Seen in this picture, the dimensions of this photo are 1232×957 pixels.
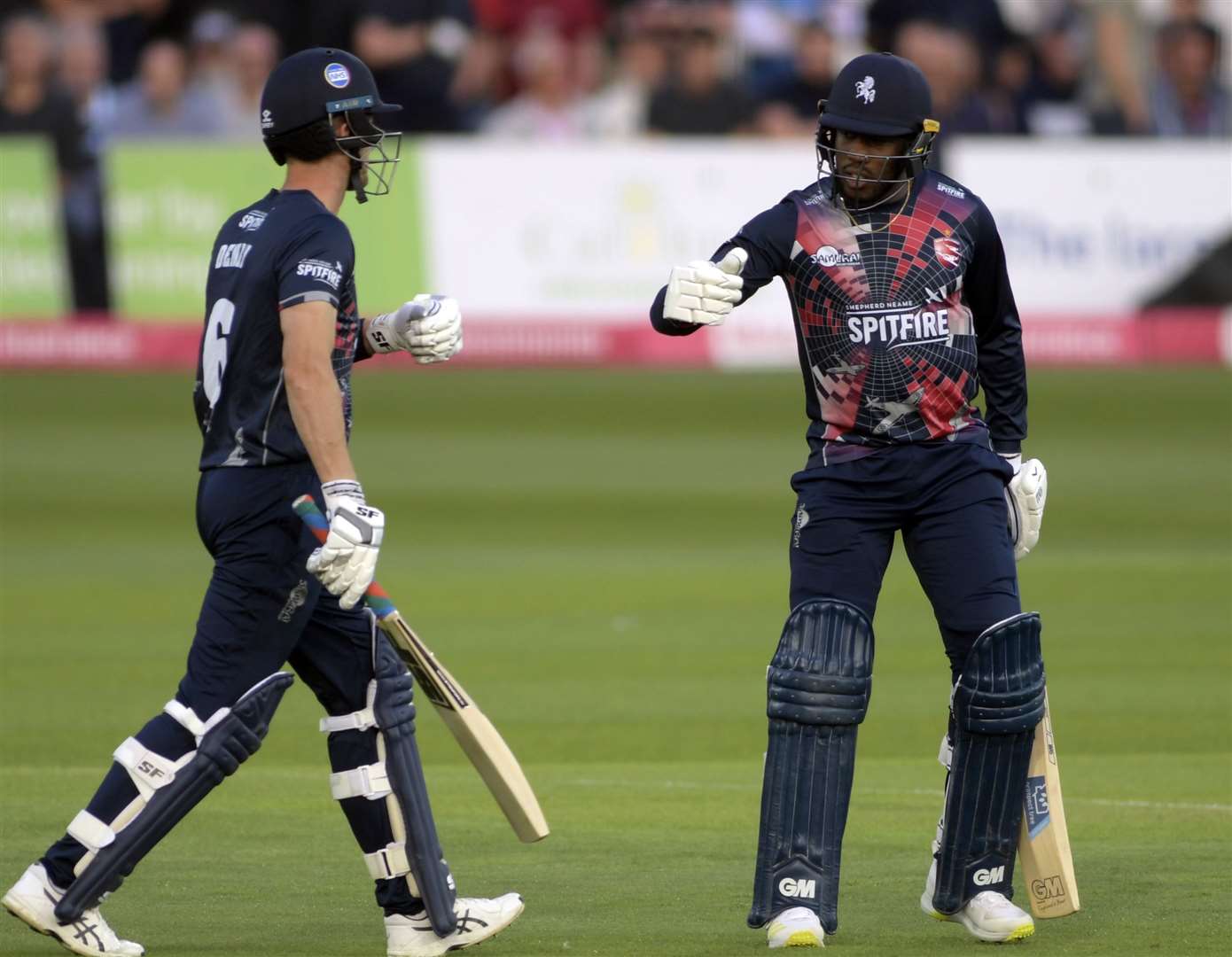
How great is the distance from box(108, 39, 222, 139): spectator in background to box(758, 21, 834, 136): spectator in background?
4035mm

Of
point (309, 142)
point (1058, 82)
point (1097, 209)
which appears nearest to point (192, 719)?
point (309, 142)

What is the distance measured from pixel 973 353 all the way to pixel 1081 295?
11.1m

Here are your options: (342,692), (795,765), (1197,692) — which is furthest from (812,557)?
(1197,692)

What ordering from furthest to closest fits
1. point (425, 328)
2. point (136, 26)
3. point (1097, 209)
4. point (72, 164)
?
point (136, 26)
point (1097, 209)
point (72, 164)
point (425, 328)

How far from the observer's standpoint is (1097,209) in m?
15.9

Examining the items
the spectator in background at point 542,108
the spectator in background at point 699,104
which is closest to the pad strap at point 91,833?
the spectator in background at point 699,104

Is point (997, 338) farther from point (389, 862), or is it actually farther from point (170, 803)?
point (170, 803)

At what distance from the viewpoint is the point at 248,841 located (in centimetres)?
623

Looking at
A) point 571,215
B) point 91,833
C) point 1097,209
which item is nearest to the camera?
point 91,833

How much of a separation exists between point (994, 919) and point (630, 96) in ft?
40.9

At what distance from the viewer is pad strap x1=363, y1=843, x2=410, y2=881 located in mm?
5027

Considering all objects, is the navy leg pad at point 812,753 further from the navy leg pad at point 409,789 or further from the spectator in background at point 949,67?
the spectator in background at point 949,67

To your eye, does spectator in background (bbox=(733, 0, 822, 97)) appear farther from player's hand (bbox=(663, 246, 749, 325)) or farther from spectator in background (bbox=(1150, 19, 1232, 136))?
player's hand (bbox=(663, 246, 749, 325))

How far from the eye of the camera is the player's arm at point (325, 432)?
470 cm
